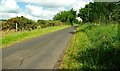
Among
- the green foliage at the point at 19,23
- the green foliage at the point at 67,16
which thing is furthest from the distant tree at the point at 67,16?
the green foliage at the point at 19,23

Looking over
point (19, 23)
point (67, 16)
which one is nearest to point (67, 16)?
point (67, 16)

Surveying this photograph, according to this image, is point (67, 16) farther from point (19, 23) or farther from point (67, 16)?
point (19, 23)

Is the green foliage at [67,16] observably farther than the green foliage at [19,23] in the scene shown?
Yes

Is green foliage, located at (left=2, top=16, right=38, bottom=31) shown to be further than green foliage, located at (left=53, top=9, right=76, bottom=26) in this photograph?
No

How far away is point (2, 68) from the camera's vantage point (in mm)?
11391

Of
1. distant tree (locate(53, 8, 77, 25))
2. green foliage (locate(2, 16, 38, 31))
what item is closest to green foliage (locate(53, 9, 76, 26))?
distant tree (locate(53, 8, 77, 25))

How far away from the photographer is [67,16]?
132m

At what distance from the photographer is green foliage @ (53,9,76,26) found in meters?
132

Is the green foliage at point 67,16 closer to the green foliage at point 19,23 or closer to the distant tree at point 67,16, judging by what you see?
the distant tree at point 67,16

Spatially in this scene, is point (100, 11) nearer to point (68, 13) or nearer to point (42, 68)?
point (42, 68)

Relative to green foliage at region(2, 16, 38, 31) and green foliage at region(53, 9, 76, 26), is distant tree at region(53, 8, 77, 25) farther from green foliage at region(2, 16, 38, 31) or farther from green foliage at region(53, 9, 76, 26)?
green foliage at region(2, 16, 38, 31)

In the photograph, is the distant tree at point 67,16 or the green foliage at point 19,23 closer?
the green foliage at point 19,23

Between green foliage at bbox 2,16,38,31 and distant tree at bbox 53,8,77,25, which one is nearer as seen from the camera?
green foliage at bbox 2,16,38,31

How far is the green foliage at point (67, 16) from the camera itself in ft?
431
